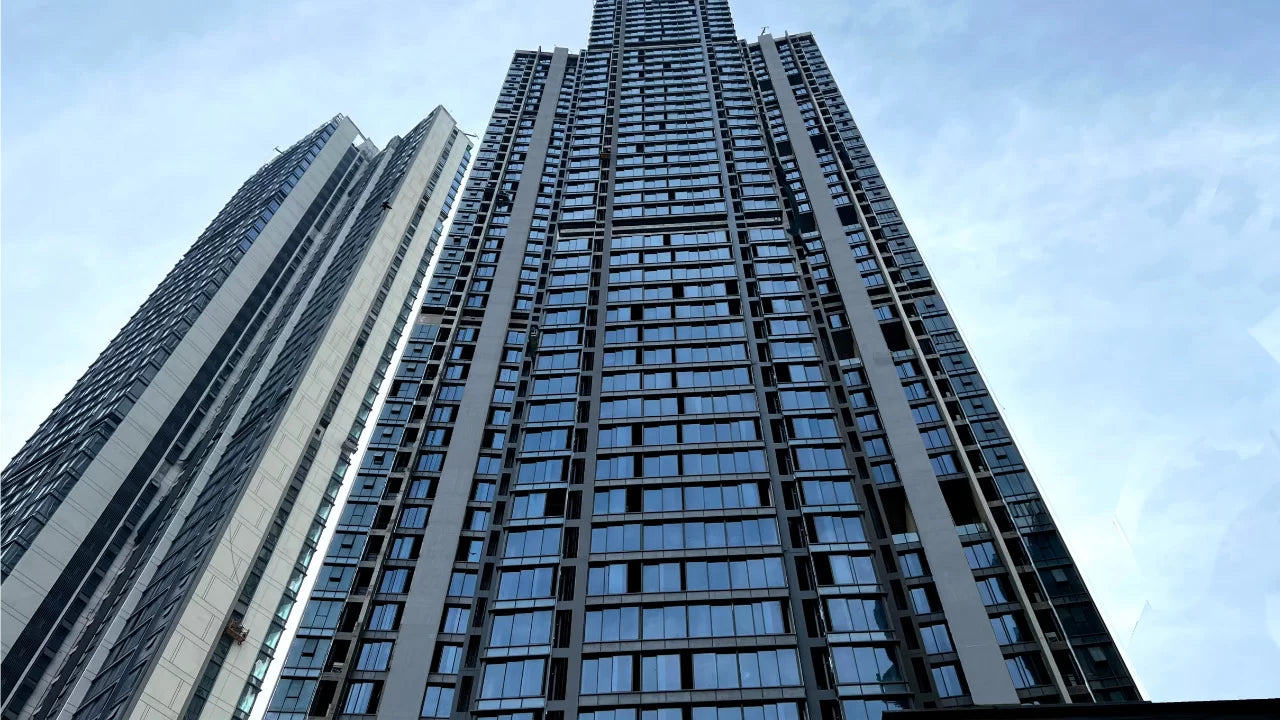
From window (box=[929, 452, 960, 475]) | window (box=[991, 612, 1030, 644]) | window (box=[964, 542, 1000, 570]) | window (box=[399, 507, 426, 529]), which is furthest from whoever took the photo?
window (box=[929, 452, 960, 475])

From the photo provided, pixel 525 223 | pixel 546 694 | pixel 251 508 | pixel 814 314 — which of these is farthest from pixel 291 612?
pixel 814 314

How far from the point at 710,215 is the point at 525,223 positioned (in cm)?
1872

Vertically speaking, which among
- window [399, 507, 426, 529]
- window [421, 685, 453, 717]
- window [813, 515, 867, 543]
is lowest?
window [421, 685, 453, 717]

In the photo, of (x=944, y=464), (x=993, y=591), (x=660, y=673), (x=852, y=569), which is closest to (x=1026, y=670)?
(x=993, y=591)

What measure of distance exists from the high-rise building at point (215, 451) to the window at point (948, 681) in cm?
5034

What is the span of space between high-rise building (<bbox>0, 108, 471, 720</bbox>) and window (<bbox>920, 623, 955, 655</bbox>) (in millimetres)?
50068

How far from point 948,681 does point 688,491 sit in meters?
19.2

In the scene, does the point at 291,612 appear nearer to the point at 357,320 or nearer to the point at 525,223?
the point at 357,320

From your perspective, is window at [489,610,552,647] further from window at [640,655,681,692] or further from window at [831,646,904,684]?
window at [831,646,904,684]

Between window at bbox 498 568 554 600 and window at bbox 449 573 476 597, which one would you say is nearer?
window at bbox 498 568 554 600

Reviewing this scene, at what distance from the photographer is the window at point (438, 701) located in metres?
50.0

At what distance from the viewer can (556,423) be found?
6506 centimetres

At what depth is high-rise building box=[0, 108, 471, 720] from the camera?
67.9 metres

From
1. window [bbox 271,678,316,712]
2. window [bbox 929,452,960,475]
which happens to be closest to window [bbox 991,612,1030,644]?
window [bbox 929,452,960,475]
